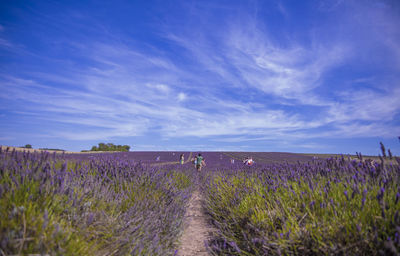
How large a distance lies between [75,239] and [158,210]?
136cm

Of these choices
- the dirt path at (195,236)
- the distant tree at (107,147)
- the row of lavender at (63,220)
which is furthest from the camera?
the distant tree at (107,147)

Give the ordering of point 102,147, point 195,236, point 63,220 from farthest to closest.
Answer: point 102,147 < point 195,236 < point 63,220

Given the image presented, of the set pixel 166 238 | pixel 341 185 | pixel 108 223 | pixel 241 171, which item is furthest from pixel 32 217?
pixel 241 171

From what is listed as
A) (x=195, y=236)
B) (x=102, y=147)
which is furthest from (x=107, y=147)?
(x=195, y=236)

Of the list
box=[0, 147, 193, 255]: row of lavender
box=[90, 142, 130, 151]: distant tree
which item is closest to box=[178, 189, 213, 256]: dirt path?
box=[0, 147, 193, 255]: row of lavender

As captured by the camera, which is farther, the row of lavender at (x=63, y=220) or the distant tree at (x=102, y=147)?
the distant tree at (x=102, y=147)

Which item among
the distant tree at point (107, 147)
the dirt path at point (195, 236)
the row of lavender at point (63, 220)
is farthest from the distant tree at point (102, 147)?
the row of lavender at point (63, 220)

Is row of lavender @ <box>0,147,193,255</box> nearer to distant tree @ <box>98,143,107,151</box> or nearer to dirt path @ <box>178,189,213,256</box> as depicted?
dirt path @ <box>178,189,213,256</box>

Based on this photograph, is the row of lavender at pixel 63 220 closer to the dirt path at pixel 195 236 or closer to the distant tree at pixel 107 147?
the dirt path at pixel 195 236

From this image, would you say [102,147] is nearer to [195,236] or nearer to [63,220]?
[195,236]

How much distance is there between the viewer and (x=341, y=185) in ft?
7.37

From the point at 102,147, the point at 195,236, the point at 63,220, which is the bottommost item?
the point at 195,236

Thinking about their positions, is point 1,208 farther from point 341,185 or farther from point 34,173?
point 341,185

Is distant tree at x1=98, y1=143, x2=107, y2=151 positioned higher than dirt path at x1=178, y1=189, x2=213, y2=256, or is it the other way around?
distant tree at x1=98, y1=143, x2=107, y2=151
